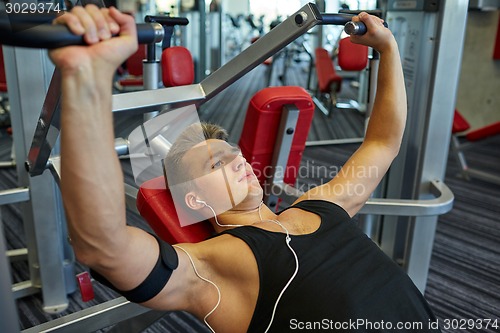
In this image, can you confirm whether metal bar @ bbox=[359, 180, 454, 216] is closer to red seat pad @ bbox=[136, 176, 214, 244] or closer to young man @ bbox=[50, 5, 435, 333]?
young man @ bbox=[50, 5, 435, 333]

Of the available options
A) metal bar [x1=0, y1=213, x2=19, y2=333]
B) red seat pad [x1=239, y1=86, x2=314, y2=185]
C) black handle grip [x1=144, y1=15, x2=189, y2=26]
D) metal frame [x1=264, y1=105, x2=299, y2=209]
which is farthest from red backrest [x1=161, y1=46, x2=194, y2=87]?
metal bar [x1=0, y1=213, x2=19, y2=333]

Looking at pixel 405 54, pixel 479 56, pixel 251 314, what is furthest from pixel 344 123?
pixel 251 314

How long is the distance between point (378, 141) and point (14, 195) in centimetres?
146

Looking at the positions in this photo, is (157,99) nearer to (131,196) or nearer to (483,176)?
(131,196)

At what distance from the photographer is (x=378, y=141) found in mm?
1439

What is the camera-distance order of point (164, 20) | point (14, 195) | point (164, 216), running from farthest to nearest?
point (14, 195), point (164, 20), point (164, 216)

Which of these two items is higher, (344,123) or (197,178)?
(197,178)

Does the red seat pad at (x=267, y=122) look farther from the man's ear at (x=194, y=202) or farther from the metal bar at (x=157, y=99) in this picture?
the man's ear at (x=194, y=202)

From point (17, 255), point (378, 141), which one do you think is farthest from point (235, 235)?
point (17, 255)

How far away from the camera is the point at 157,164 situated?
142 cm

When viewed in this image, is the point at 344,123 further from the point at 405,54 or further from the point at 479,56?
the point at 405,54

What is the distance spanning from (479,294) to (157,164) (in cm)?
194

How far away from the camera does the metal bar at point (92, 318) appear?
1.25 m

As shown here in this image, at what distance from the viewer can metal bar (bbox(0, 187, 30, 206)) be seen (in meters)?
1.88
